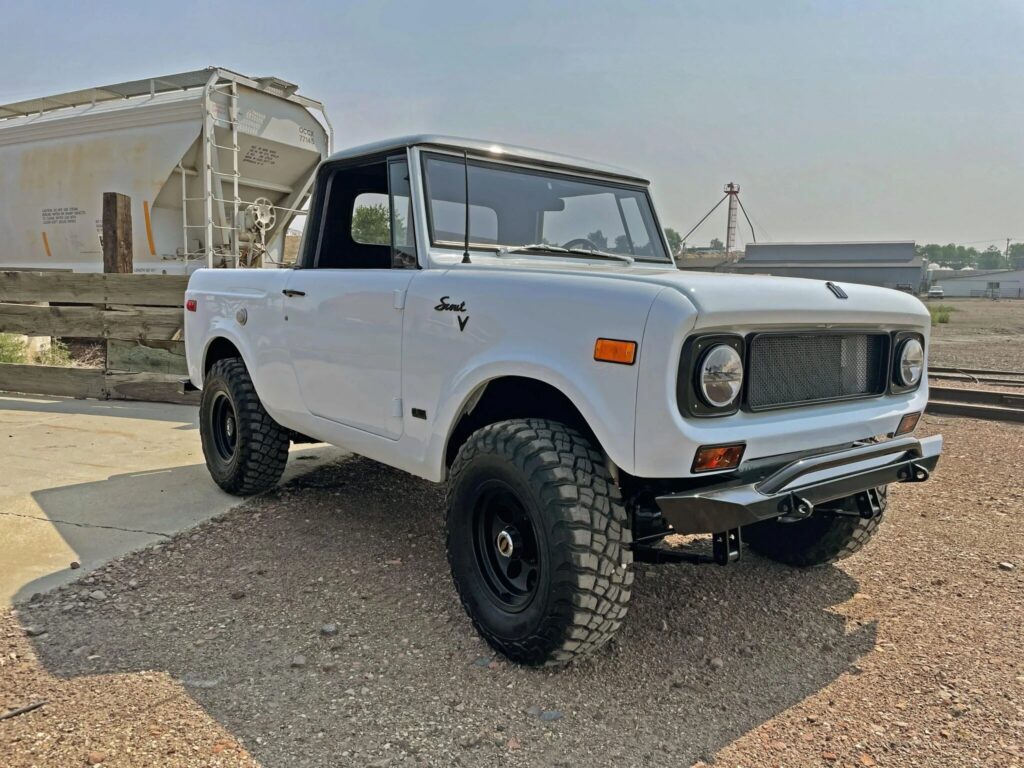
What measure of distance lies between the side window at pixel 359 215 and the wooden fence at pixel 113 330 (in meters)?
4.45

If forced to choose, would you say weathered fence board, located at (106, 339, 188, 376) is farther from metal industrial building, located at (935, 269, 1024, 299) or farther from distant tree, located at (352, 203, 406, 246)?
metal industrial building, located at (935, 269, 1024, 299)

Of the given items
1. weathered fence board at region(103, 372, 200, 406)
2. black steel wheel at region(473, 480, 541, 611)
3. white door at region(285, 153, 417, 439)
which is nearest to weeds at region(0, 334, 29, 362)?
weathered fence board at region(103, 372, 200, 406)

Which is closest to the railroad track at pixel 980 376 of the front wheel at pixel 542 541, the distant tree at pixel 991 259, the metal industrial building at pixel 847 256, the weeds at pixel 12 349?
the front wheel at pixel 542 541

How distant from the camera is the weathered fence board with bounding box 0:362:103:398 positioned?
8.29 m

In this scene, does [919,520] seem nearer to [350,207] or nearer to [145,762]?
[350,207]

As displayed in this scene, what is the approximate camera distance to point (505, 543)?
2.87 metres

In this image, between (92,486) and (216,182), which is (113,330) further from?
(92,486)

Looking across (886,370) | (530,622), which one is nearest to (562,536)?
(530,622)

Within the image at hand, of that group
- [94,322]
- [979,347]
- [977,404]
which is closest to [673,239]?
[977,404]

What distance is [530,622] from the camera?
2680 millimetres

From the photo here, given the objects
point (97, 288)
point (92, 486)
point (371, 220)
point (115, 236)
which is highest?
point (115, 236)

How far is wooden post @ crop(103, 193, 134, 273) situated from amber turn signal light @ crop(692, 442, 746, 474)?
7908 millimetres

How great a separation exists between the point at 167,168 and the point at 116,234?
2.06 m

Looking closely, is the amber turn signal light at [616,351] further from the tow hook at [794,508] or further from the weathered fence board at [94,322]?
the weathered fence board at [94,322]
